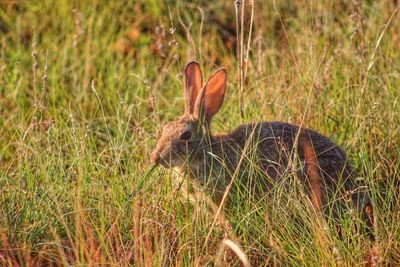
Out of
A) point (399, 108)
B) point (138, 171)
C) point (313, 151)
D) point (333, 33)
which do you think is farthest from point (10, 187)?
point (333, 33)

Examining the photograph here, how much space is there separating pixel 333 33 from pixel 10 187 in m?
2.91

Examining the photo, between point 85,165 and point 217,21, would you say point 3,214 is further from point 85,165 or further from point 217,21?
point 217,21

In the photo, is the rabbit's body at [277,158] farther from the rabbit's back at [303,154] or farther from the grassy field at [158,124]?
the grassy field at [158,124]

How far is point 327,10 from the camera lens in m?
6.37

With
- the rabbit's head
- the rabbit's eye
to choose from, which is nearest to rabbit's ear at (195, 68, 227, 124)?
the rabbit's head

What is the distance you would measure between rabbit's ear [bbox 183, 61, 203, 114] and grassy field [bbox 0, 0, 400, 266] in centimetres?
11

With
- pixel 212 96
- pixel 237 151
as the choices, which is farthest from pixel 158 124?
pixel 237 151

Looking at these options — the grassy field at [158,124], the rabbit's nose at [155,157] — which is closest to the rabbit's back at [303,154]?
the grassy field at [158,124]

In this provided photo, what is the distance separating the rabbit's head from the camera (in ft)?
15.5

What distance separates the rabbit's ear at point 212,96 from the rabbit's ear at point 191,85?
3.0 inches

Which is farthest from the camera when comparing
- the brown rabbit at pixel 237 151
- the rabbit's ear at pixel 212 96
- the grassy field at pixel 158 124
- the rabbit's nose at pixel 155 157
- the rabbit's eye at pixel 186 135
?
the rabbit's ear at pixel 212 96

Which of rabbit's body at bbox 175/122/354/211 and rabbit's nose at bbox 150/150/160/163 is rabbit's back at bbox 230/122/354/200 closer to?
rabbit's body at bbox 175/122/354/211

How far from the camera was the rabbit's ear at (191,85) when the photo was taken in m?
5.00

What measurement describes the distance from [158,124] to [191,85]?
0.31 metres
